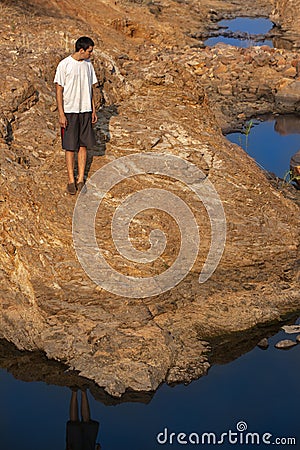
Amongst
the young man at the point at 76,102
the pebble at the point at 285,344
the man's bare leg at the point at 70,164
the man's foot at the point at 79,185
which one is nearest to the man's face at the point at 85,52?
the young man at the point at 76,102

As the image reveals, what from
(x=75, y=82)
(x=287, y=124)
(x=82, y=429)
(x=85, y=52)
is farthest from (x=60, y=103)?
(x=287, y=124)

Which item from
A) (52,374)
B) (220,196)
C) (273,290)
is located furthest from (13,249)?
(273,290)

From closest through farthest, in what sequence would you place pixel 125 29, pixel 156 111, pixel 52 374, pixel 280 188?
pixel 52 374 < pixel 156 111 < pixel 280 188 < pixel 125 29

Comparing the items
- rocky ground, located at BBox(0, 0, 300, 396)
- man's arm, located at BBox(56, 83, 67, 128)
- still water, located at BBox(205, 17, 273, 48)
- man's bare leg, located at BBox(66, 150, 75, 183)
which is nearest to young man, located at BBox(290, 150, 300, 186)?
rocky ground, located at BBox(0, 0, 300, 396)

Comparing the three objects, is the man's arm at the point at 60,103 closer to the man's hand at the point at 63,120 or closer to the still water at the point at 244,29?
the man's hand at the point at 63,120

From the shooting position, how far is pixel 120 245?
929 cm

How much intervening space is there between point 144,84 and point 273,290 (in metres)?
3.89

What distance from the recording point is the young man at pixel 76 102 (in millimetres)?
8609

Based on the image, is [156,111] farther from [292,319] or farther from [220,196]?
[292,319]

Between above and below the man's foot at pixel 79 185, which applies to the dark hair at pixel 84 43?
above

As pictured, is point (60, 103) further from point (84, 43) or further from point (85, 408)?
point (85, 408)

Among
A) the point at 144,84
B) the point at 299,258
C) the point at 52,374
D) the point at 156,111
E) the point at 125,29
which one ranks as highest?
the point at 125,29

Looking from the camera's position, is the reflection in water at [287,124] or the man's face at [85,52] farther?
the reflection in water at [287,124]

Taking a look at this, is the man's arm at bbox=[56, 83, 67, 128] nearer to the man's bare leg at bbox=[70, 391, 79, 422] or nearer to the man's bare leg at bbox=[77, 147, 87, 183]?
the man's bare leg at bbox=[77, 147, 87, 183]
